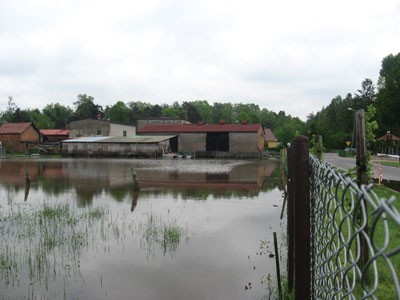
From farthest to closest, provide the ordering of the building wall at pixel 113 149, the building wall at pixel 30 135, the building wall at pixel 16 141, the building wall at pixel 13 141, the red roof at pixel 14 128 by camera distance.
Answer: the building wall at pixel 30 135
the red roof at pixel 14 128
the building wall at pixel 13 141
the building wall at pixel 16 141
the building wall at pixel 113 149

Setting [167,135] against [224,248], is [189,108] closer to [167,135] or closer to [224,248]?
[167,135]

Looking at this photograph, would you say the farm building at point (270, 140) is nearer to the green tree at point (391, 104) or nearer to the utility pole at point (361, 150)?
the green tree at point (391, 104)

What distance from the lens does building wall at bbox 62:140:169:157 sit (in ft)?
195

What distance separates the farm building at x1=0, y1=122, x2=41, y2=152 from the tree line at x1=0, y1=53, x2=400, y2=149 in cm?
1454

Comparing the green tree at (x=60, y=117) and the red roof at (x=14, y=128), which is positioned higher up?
the green tree at (x=60, y=117)

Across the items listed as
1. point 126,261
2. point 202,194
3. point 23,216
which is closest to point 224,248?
point 126,261

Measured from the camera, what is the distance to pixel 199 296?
23.6 feet

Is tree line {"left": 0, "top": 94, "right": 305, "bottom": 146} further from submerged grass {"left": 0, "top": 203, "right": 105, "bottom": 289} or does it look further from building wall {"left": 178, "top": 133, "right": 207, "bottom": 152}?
submerged grass {"left": 0, "top": 203, "right": 105, "bottom": 289}

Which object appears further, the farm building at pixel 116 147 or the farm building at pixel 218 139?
the farm building at pixel 218 139

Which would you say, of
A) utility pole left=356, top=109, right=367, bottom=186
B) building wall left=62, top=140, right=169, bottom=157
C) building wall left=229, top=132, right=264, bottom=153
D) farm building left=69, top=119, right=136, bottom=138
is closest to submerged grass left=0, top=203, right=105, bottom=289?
utility pole left=356, top=109, right=367, bottom=186

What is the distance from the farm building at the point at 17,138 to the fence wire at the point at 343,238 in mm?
71318

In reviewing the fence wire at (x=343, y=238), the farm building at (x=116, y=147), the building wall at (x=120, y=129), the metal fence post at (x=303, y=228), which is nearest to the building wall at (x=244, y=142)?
the farm building at (x=116, y=147)

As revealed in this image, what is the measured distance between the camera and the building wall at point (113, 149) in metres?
59.5

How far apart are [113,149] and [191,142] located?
13.6 m
